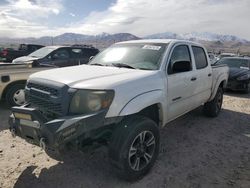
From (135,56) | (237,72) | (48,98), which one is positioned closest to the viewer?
(48,98)

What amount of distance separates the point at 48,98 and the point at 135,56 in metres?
1.71

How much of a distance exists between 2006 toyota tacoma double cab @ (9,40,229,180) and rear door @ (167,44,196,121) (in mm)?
16

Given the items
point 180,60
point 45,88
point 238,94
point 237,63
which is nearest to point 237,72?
point 238,94

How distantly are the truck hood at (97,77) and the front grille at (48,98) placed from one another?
0.12 meters

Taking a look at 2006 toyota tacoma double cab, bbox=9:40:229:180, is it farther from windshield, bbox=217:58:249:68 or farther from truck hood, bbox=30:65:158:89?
windshield, bbox=217:58:249:68

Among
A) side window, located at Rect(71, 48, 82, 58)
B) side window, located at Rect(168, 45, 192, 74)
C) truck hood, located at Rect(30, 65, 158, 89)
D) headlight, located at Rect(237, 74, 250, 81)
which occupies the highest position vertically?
side window, located at Rect(71, 48, 82, 58)

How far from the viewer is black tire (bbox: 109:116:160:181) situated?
3014mm

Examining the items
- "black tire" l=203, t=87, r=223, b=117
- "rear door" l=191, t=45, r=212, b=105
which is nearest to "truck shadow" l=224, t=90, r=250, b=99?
"black tire" l=203, t=87, r=223, b=117

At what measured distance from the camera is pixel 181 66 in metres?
4.17

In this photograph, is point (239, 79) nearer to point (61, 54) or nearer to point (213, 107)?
point (213, 107)

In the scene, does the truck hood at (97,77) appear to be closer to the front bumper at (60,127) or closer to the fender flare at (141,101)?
the fender flare at (141,101)

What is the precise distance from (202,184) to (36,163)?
7.98ft

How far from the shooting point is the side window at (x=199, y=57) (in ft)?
16.2

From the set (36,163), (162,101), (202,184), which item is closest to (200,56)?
(162,101)
